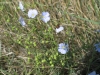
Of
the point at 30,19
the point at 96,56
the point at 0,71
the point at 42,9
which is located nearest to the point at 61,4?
the point at 42,9

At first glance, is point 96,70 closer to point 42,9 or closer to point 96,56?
point 96,56

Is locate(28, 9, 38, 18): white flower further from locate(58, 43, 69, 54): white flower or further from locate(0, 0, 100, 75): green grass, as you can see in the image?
locate(58, 43, 69, 54): white flower

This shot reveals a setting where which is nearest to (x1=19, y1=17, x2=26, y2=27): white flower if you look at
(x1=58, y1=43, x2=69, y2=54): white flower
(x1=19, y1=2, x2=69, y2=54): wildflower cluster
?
(x1=19, y1=2, x2=69, y2=54): wildflower cluster

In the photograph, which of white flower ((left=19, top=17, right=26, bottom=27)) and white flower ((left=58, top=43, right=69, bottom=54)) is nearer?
white flower ((left=58, top=43, right=69, bottom=54))

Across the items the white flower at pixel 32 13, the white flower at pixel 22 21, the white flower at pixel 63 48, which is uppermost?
the white flower at pixel 32 13

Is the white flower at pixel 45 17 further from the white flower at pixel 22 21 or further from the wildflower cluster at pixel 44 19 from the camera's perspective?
the white flower at pixel 22 21

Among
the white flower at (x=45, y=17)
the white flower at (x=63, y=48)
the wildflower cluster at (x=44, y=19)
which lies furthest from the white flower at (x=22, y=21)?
the white flower at (x=63, y=48)

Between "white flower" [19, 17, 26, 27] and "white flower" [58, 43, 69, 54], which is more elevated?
"white flower" [19, 17, 26, 27]

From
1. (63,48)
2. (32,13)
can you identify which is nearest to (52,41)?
(63,48)

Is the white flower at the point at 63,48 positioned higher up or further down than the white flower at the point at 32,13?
further down
